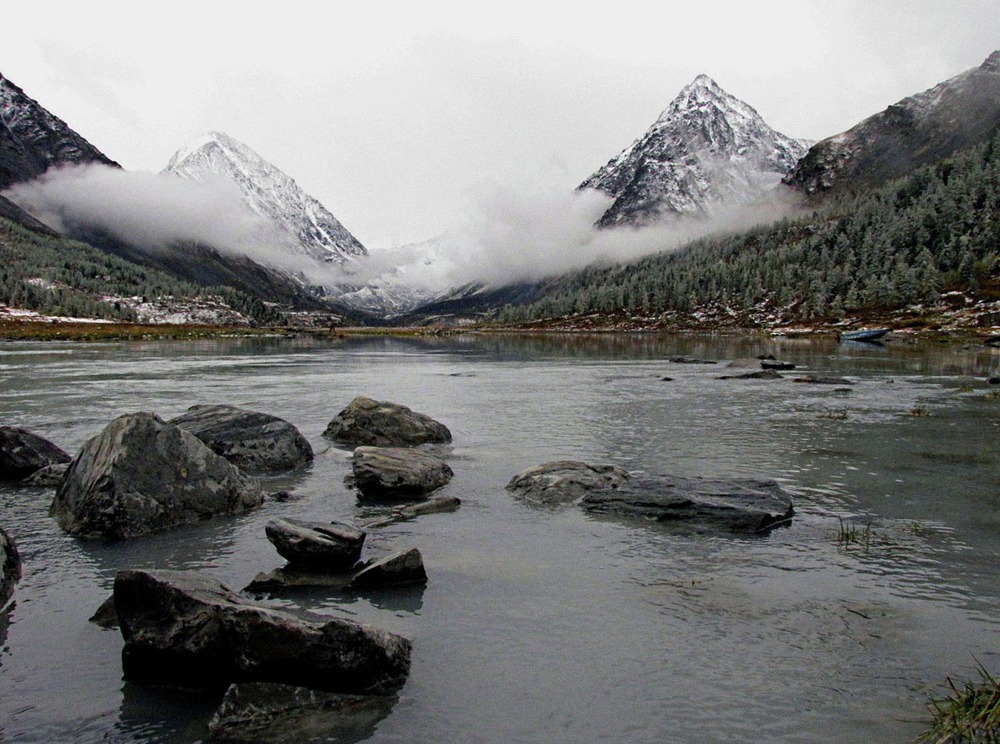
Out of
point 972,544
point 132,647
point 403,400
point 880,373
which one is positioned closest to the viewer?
point 132,647

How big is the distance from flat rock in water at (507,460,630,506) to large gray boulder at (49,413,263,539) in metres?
8.26

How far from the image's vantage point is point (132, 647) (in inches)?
395

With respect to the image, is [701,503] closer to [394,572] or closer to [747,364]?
[394,572]

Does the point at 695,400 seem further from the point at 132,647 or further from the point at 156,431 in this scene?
the point at 132,647

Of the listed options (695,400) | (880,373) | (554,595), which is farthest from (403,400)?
(880,373)

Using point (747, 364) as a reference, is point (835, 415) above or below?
below

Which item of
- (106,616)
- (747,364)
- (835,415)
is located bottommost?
(106,616)

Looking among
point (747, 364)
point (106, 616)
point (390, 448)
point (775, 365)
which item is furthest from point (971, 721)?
point (747, 364)

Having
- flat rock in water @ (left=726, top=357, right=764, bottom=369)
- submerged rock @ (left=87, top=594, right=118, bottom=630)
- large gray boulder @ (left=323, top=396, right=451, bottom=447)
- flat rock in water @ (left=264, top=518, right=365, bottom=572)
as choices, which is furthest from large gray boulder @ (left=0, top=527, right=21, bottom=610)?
flat rock in water @ (left=726, top=357, right=764, bottom=369)

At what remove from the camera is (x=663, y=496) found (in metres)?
18.9

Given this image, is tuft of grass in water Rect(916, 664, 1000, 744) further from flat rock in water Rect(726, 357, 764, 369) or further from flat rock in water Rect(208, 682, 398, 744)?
flat rock in water Rect(726, 357, 764, 369)

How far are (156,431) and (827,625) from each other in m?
16.9

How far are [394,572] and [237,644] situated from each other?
4346mm

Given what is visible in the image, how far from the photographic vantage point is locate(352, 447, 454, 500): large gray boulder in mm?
20906
